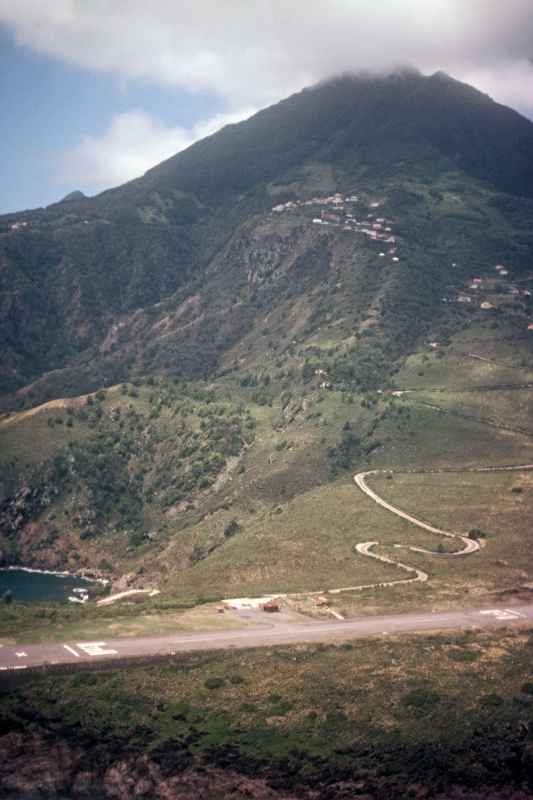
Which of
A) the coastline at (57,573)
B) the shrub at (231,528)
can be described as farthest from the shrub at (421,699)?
the coastline at (57,573)

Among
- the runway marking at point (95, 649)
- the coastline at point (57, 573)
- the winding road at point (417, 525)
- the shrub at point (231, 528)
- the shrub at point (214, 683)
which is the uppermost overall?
the runway marking at point (95, 649)

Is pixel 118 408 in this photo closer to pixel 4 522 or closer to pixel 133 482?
pixel 133 482

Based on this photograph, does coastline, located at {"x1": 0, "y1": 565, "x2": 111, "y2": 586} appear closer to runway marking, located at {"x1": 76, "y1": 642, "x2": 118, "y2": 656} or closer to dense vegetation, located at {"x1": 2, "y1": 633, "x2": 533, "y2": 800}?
runway marking, located at {"x1": 76, "y1": 642, "x2": 118, "y2": 656}

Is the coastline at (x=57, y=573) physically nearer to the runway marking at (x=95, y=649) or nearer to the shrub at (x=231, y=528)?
the shrub at (x=231, y=528)

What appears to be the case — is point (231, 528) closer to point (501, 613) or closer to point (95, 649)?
point (501, 613)

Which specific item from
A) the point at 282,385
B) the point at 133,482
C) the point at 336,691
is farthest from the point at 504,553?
the point at 282,385

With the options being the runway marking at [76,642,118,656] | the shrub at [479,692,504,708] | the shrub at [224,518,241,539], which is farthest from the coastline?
the shrub at [479,692,504,708]
